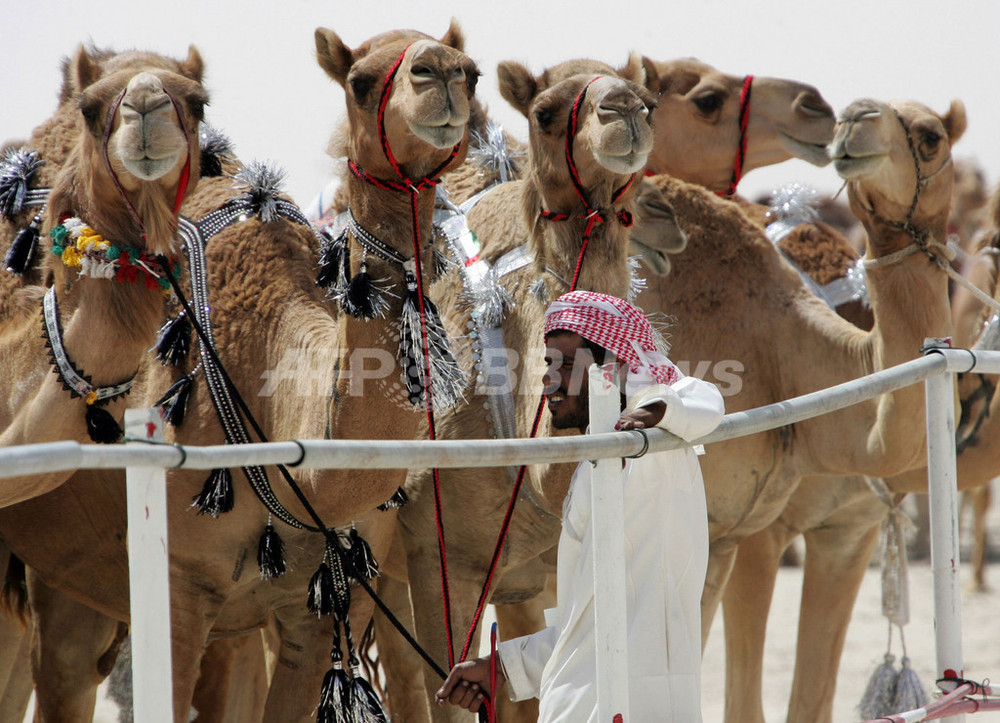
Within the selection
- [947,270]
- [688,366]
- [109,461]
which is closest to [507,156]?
[688,366]

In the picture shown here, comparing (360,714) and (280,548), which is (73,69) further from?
(360,714)

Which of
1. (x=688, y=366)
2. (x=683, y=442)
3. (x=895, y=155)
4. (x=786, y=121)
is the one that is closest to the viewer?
(x=683, y=442)

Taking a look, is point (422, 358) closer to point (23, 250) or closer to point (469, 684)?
point (469, 684)

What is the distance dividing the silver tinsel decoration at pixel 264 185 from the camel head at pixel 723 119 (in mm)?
2220

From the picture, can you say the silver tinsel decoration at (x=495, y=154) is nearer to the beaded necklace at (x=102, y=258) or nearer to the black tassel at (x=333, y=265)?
the black tassel at (x=333, y=265)

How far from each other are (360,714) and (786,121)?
Answer: 3.70 metres

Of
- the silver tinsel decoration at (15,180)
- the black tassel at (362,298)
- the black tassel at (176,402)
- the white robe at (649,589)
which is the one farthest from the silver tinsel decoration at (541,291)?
the silver tinsel decoration at (15,180)

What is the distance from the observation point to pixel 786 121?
620 cm

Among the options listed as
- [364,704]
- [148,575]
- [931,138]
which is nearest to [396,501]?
[364,704]

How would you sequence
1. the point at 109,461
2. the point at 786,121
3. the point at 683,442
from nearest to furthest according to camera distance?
the point at 109,461, the point at 683,442, the point at 786,121

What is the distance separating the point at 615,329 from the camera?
304 centimetres

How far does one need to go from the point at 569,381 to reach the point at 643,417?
391 millimetres

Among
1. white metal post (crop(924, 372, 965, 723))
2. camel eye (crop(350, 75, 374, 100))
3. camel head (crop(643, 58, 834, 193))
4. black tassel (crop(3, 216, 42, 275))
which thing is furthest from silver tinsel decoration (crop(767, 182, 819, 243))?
black tassel (crop(3, 216, 42, 275))

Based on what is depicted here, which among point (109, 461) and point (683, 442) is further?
point (683, 442)
